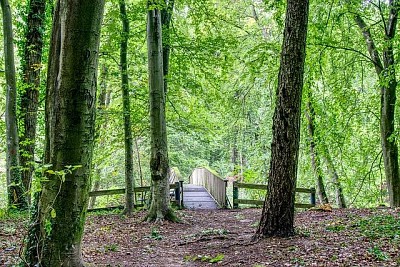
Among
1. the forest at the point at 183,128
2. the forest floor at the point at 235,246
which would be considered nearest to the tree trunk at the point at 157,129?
the forest at the point at 183,128

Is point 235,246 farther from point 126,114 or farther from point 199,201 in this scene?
point 199,201

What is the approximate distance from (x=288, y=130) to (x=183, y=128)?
7.13 meters

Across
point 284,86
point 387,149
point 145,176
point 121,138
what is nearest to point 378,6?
point 387,149

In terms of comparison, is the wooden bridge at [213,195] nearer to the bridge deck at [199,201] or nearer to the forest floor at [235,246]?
the bridge deck at [199,201]

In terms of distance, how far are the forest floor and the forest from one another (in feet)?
0.12

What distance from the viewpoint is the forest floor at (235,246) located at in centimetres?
436

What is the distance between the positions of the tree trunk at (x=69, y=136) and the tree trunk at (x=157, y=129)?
5.59 meters

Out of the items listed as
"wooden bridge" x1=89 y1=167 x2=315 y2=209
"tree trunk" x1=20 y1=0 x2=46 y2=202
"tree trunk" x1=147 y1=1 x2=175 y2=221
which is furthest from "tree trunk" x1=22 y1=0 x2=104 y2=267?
"wooden bridge" x1=89 y1=167 x2=315 y2=209

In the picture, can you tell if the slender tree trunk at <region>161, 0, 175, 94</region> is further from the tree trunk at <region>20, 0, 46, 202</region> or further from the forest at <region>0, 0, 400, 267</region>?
the tree trunk at <region>20, 0, 46, 202</region>

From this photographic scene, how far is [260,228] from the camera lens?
226 inches

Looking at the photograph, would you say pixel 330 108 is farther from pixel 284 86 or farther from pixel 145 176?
pixel 145 176

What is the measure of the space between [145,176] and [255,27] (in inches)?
454

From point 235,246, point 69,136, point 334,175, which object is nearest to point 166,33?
point 235,246

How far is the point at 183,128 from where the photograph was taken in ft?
41.0
